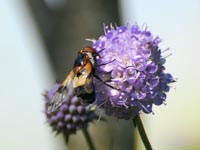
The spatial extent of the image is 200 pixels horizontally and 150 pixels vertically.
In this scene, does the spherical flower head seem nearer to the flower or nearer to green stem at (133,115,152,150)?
green stem at (133,115,152,150)

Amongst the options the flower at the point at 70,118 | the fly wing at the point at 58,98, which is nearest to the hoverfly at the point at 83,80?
the fly wing at the point at 58,98

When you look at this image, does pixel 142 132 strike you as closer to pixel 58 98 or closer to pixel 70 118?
pixel 58 98

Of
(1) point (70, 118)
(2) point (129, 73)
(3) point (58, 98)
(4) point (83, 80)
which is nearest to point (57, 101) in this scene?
(3) point (58, 98)

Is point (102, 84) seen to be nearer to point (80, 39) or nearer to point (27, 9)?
point (80, 39)

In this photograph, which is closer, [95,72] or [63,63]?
[95,72]

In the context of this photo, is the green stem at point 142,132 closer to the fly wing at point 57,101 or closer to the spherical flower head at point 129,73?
the spherical flower head at point 129,73

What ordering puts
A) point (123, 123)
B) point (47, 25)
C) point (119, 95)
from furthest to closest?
point (47, 25)
point (123, 123)
point (119, 95)

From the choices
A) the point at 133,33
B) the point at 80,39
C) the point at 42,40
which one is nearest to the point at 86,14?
the point at 80,39
